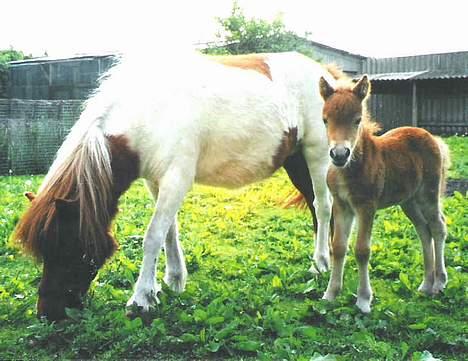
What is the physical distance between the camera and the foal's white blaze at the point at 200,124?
13.5 ft

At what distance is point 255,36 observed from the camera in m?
19.3

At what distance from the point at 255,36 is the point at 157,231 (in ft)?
53.1

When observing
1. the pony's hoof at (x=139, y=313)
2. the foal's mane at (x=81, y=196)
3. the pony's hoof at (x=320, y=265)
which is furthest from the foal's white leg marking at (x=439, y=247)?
the foal's mane at (x=81, y=196)

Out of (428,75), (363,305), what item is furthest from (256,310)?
(428,75)

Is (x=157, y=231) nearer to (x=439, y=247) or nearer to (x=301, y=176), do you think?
(x=301, y=176)

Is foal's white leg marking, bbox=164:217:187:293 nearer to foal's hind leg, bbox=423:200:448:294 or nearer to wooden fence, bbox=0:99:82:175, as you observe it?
foal's hind leg, bbox=423:200:448:294

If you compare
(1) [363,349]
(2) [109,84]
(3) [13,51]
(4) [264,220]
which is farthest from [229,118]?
(3) [13,51]

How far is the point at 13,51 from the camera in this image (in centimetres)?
2167

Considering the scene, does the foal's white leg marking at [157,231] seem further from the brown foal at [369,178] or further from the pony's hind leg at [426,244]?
the pony's hind leg at [426,244]

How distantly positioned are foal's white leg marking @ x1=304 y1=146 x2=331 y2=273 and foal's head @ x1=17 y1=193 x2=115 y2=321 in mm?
2121

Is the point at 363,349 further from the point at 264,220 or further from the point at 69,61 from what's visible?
the point at 69,61

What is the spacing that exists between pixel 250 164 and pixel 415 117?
1434 centimetres

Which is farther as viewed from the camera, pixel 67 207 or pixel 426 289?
pixel 426 289

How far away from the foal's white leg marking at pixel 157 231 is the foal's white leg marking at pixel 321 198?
1.53m
